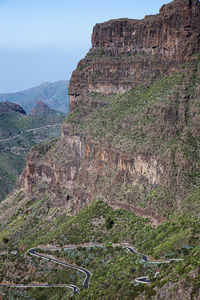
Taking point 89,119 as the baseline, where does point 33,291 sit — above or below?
below

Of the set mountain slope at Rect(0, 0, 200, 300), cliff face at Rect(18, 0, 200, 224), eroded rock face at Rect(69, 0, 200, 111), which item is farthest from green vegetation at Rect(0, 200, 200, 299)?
eroded rock face at Rect(69, 0, 200, 111)

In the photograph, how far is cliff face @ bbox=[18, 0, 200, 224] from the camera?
353 feet

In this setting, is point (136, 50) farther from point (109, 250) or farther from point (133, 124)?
point (109, 250)

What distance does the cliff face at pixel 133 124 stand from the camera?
10750 cm

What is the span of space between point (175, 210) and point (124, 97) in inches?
1746

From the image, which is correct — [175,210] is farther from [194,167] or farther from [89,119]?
[89,119]

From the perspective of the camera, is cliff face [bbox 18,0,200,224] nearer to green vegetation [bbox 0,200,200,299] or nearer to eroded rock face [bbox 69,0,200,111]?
eroded rock face [bbox 69,0,200,111]

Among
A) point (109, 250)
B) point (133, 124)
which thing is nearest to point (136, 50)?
point (133, 124)

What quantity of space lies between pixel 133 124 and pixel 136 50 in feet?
83.5

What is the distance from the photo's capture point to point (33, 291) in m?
99.4

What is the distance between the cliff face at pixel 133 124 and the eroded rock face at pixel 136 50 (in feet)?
0.73

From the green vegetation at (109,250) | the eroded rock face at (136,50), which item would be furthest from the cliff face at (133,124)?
the green vegetation at (109,250)

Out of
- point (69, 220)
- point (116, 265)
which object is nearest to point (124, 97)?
point (69, 220)

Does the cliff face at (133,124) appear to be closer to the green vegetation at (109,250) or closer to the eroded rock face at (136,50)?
the eroded rock face at (136,50)
